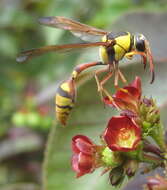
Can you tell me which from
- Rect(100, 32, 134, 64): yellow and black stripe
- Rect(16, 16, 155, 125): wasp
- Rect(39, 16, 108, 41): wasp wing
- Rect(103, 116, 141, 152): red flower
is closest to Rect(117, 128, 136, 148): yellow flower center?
Rect(103, 116, 141, 152): red flower

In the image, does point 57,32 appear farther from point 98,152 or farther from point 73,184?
point 98,152

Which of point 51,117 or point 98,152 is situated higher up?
point 98,152

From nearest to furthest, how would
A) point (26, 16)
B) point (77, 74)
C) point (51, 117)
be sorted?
point (77, 74)
point (51, 117)
point (26, 16)

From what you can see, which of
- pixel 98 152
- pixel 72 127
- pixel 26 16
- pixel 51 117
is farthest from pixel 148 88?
pixel 26 16

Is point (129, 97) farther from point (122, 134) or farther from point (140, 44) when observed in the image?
point (140, 44)

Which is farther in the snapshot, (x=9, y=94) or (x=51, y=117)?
(x=9, y=94)

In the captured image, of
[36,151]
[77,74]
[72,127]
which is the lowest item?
[36,151]

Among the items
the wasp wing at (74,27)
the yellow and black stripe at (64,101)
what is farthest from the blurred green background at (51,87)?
the yellow and black stripe at (64,101)
